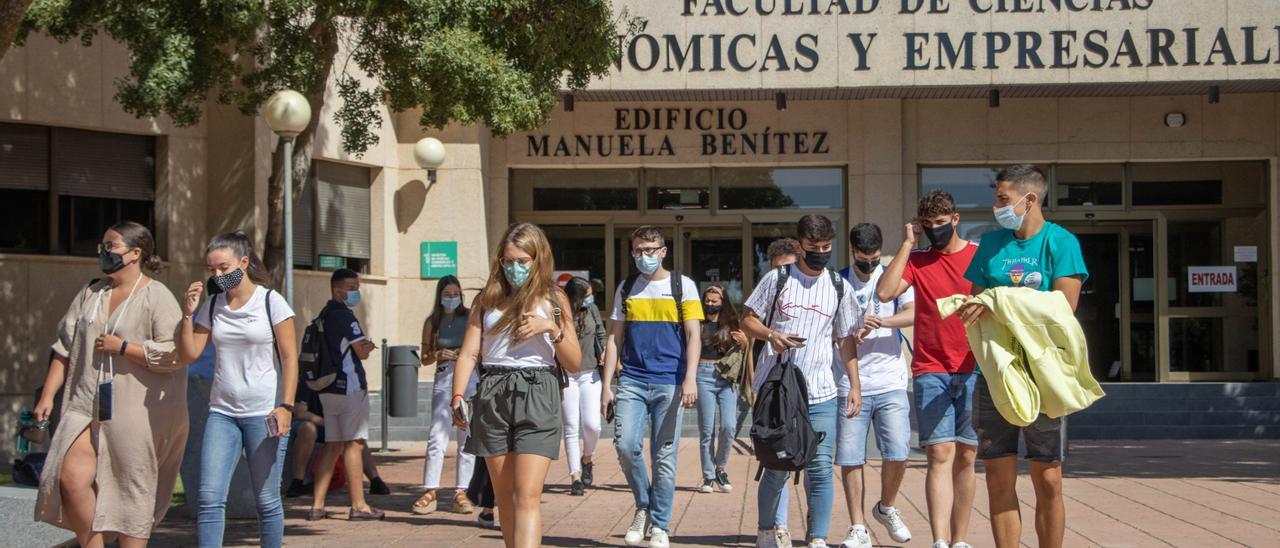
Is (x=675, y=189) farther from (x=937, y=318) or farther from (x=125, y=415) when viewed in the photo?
(x=125, y=415)

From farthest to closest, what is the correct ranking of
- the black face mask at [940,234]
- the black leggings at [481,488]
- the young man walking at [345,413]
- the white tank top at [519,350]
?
1. the young man walking at [345,413]
2. the black leggings at [481,488]
3. the black face mask at [940,234]
4. the white tank top at [519,350]

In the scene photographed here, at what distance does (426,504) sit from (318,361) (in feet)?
4.23

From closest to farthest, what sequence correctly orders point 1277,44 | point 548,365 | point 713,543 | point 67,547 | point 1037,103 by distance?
point 548,365
point 67,547
point 713,543
point 1277,44
point 1037,103

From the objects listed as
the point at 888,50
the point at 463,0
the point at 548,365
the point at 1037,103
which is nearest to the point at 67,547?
the point at 548,365

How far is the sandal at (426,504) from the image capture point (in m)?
10.6

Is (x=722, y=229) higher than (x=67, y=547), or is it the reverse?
(x=722, y=229)

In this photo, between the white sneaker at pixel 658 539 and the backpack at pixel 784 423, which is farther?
the white sneaker at pixel 658 539

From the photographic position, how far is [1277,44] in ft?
62.1

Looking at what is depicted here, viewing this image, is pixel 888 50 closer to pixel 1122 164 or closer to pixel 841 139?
pixel 841 139

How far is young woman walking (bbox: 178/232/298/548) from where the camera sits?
716 centimetres

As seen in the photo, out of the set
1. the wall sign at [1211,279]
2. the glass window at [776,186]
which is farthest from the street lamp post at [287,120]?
the wall sign at [1211,279]

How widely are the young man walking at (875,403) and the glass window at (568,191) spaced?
1300cm

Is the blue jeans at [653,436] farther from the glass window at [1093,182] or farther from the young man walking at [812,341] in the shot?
the glass window at [1093,182]

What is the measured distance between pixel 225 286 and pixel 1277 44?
15666mm
